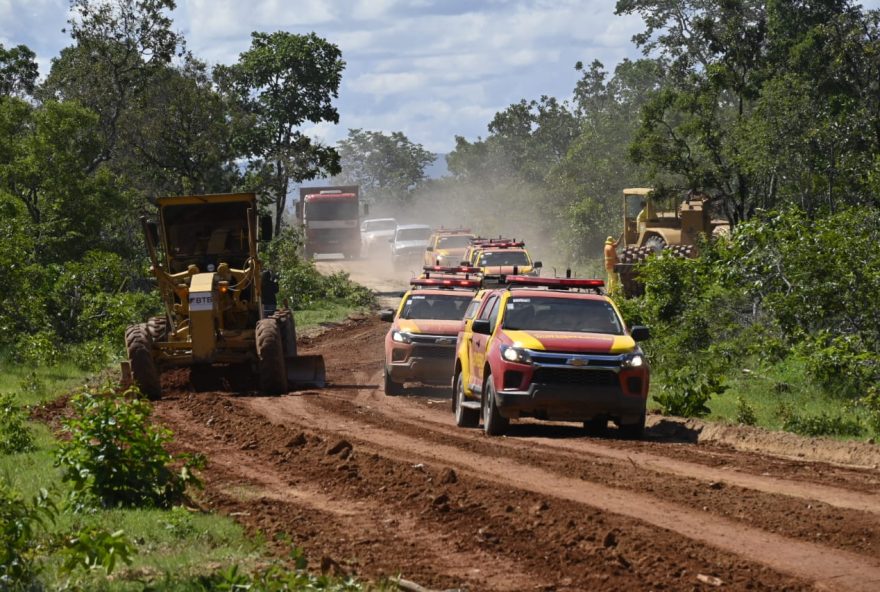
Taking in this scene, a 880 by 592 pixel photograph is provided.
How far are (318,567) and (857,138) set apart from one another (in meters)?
27.4

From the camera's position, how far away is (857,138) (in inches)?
1281

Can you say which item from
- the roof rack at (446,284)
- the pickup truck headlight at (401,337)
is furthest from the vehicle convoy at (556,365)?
the roof rack at (446,284)

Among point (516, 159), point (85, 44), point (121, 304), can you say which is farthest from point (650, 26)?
point (516, 159)

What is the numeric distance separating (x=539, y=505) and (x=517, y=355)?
16.0 ft

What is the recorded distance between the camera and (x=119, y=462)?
33.8ft

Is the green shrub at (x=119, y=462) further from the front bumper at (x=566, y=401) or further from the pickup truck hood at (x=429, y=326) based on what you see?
the pickup truck hood at (x=429, y=326)

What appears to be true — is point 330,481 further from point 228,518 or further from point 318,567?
point 318,567

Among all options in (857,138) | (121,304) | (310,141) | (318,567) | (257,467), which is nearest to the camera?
(318,567)

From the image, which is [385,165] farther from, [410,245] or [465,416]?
[465,416]

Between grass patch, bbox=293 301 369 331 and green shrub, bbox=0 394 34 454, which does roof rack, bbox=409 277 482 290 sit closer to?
green shrub, bbox=0 394 34 454

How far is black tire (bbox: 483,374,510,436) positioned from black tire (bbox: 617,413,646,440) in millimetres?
1346

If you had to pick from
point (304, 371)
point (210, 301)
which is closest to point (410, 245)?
point (304, 371)

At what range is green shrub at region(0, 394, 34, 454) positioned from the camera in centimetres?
1390

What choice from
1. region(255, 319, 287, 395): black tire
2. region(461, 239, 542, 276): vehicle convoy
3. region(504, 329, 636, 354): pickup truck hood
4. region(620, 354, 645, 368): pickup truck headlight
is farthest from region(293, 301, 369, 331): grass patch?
region(620, 354, 645, 368): pickup truck headlight
